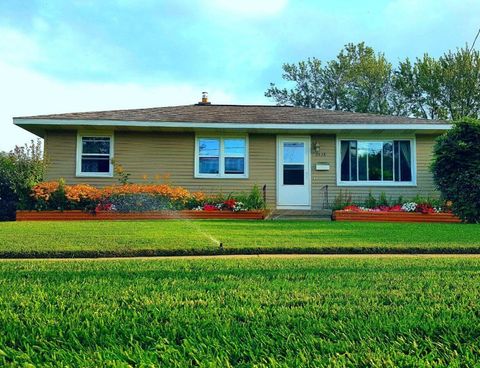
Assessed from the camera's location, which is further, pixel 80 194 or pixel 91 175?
pixel 91 175

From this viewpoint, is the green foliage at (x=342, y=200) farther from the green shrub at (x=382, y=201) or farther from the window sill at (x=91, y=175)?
the window sill at (x=91, y=175)

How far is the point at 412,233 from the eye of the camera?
8281mm

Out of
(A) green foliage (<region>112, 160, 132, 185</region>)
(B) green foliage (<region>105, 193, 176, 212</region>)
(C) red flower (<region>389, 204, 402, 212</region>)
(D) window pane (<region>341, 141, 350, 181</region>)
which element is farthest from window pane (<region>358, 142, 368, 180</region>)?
(A) green foliage (<region>112, 160, 132, 185</region>)

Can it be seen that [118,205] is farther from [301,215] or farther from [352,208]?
[352,208]

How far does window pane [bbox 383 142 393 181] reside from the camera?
14570mm

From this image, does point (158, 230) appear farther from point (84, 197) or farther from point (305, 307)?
point (305, 307)

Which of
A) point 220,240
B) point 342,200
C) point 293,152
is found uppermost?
point 293,152

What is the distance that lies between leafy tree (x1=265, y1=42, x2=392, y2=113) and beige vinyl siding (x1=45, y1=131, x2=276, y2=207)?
75.6 feet

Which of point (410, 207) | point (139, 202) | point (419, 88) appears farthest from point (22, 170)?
point (419, 88)

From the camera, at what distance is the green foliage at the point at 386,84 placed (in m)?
31.2

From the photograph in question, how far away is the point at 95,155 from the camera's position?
1430cm

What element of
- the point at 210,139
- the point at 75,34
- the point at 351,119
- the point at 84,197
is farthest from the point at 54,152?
the point at 351,119

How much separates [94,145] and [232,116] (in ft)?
14.8

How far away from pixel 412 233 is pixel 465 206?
4180mm
